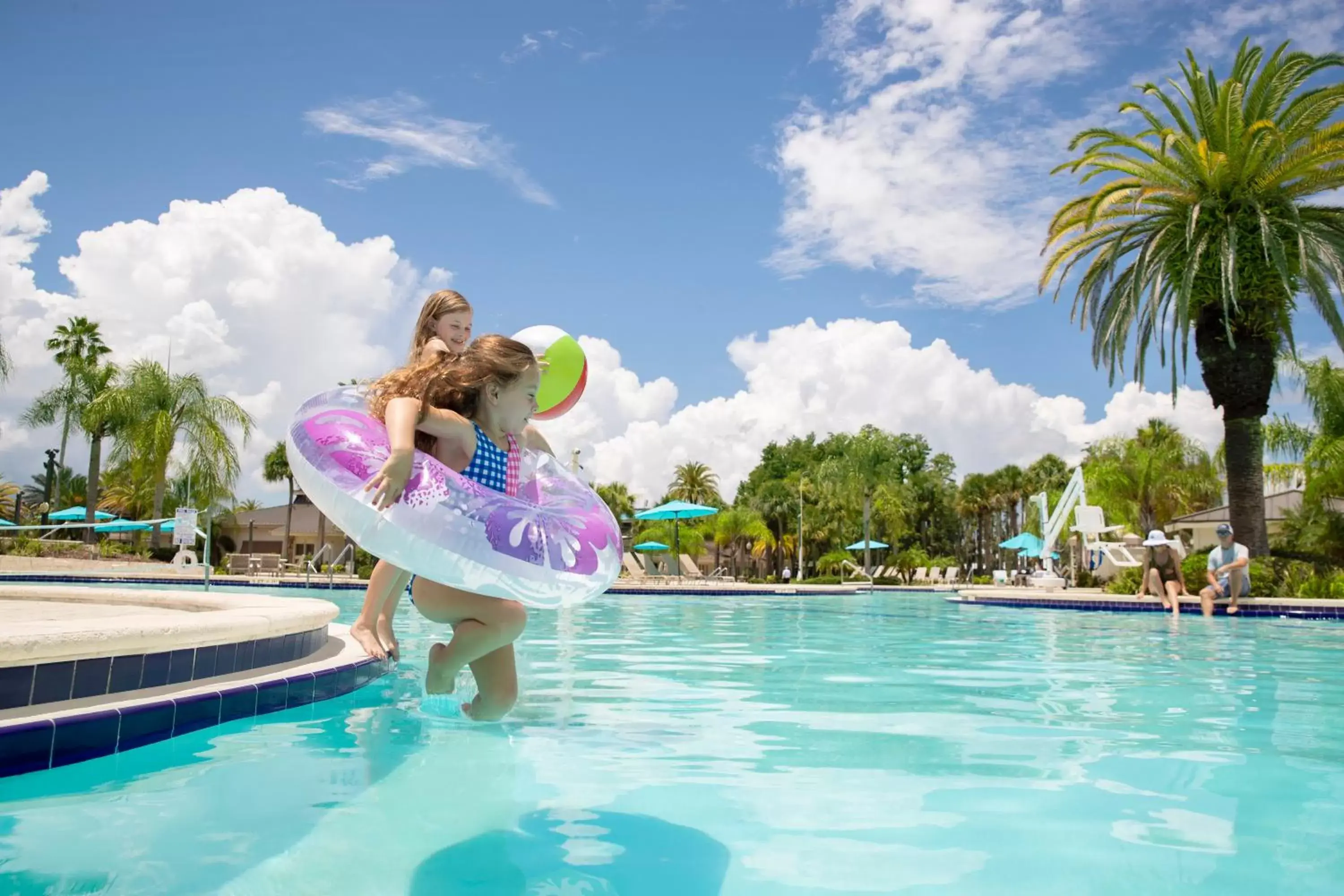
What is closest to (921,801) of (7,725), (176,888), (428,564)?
(428,564)

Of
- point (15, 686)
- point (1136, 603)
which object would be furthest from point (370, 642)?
point (1136, 603)

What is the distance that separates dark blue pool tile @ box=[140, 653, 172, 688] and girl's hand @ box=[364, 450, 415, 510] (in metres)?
2.33

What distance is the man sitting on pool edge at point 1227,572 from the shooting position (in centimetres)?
1413

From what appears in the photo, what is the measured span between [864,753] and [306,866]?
250 cm

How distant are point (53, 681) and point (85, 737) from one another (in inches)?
11.2

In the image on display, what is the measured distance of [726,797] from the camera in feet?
11.7

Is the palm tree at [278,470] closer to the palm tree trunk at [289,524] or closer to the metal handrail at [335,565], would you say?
the palm tree trunk at [289,524]

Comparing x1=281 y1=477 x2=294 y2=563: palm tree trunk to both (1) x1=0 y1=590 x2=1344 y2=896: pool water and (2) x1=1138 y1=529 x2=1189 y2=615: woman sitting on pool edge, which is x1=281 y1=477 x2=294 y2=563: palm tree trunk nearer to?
(2) x1=1138 y1=529 x2=1189 y2=615: woman sitting on pool edge

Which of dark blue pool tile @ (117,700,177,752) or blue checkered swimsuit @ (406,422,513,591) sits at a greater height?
blue checkered swimsuit @ (406,422,513,591)

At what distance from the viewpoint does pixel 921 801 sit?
349 centimetres

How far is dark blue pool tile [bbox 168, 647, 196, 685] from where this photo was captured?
4.43 m

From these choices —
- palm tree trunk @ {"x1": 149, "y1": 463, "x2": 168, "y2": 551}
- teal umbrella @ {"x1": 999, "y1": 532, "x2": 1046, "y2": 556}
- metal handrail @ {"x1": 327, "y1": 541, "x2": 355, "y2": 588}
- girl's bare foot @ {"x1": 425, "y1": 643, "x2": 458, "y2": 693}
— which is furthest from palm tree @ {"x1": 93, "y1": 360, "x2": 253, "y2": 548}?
girl's bare foot @ {"x1": 425, "y1": 643, "x2": 458, "y2": 693}

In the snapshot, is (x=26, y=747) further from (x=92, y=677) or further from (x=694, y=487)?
(x=694, y=487)

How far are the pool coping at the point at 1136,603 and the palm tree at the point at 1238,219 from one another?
3.17m
